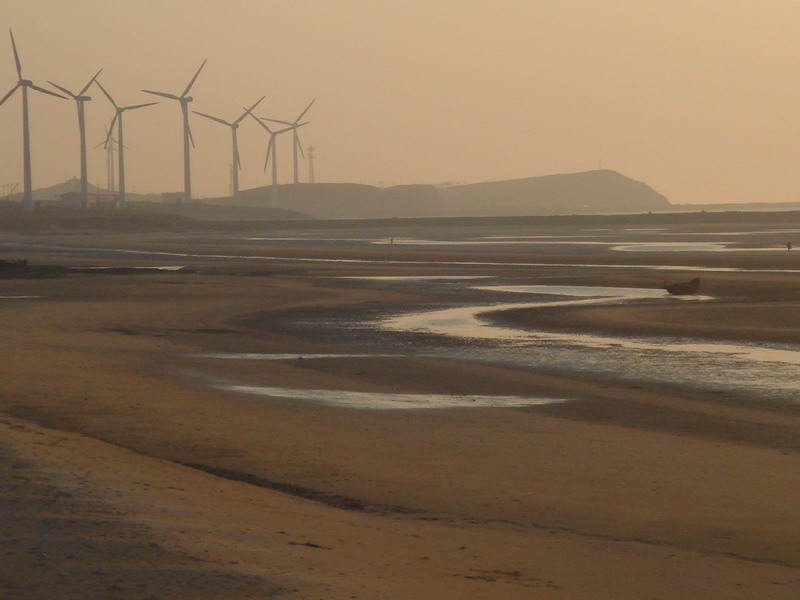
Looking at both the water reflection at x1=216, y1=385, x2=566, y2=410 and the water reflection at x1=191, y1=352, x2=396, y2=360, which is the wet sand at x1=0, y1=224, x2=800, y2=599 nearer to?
the water reflection at x1=191, y1=352, x2=396, y2=360

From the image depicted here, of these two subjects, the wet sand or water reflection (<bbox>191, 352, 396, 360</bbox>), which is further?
water reflection (<bbox>191, 352, 396, 360</bbox>)

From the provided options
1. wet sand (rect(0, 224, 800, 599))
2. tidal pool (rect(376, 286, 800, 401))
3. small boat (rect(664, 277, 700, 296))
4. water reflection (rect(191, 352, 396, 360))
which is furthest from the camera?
small boat (rect(664, 277, 700, 296))

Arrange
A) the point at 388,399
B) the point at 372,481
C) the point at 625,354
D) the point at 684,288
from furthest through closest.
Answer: the point at 684,288 < the point at 625,354 < the point at 388,399 < the point at 372,481

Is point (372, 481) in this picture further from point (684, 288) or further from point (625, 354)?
point (684, 288)

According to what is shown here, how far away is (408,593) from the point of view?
903 cm

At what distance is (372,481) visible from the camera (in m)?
14.1

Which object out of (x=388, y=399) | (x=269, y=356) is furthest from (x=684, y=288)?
(x=388, y=399)

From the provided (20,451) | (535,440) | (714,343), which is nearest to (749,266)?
(714,343)

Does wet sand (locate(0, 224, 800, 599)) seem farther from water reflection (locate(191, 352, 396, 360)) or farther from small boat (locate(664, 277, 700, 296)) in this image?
small boat (locate(664, 277, 700, 296))

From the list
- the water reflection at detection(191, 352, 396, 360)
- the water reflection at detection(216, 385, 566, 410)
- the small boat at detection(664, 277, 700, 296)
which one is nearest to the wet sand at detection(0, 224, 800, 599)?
the water reflection at detection(191, 352, 396, 360)

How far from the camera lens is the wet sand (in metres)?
9.55

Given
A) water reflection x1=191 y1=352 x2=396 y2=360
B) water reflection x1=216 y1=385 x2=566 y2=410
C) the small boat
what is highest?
the small boat

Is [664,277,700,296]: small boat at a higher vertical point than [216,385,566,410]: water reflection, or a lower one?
higher

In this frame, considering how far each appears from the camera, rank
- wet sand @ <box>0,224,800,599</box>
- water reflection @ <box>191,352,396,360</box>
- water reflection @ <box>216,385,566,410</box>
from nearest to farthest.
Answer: wet sand @ <box>0,224,800,599</box>
water reflection @ <box>216,385,566,410</box>
water reflection @ <box>191,352,396,360</box>
